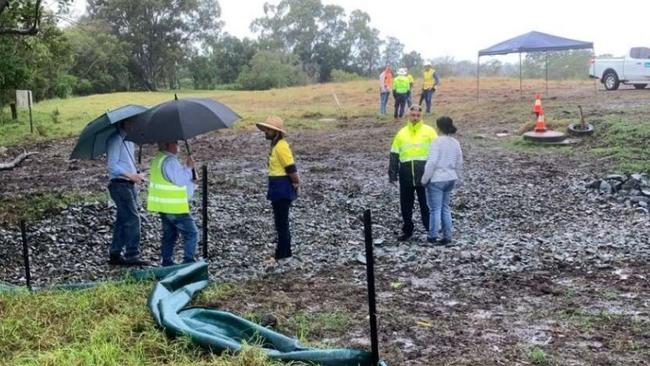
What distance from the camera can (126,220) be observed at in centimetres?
701

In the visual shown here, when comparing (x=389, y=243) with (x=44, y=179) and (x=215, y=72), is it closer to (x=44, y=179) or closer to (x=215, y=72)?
(x=44, y=179)

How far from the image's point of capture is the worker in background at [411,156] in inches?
306

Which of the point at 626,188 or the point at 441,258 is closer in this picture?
the point at 441,258

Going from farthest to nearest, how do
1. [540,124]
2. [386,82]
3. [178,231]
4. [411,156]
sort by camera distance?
1. [386,82]
2. [540,124]
3. [411,156]
4. [178,231]

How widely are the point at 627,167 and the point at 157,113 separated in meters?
8.44

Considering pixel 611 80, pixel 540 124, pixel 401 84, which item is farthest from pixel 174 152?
pixel 611 80

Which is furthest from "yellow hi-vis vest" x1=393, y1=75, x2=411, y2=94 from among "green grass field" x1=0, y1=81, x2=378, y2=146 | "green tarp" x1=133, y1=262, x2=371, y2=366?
"green tarp" x1=133, y1=262, x2=371, y2=366

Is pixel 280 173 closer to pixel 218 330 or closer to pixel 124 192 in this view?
pixel 124 192

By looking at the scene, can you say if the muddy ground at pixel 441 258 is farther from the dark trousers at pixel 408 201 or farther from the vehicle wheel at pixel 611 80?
the vehicle wheel at pixel 611 80

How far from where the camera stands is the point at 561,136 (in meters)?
15.2

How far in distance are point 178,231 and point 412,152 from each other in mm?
2812

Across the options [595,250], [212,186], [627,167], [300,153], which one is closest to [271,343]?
[595,250]

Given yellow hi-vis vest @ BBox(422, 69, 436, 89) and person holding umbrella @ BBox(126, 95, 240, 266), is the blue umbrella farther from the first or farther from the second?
yellow hi-vis vest @ BBox(422, 69, 436, 89)

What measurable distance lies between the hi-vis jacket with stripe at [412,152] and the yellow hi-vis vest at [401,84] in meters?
12.4
